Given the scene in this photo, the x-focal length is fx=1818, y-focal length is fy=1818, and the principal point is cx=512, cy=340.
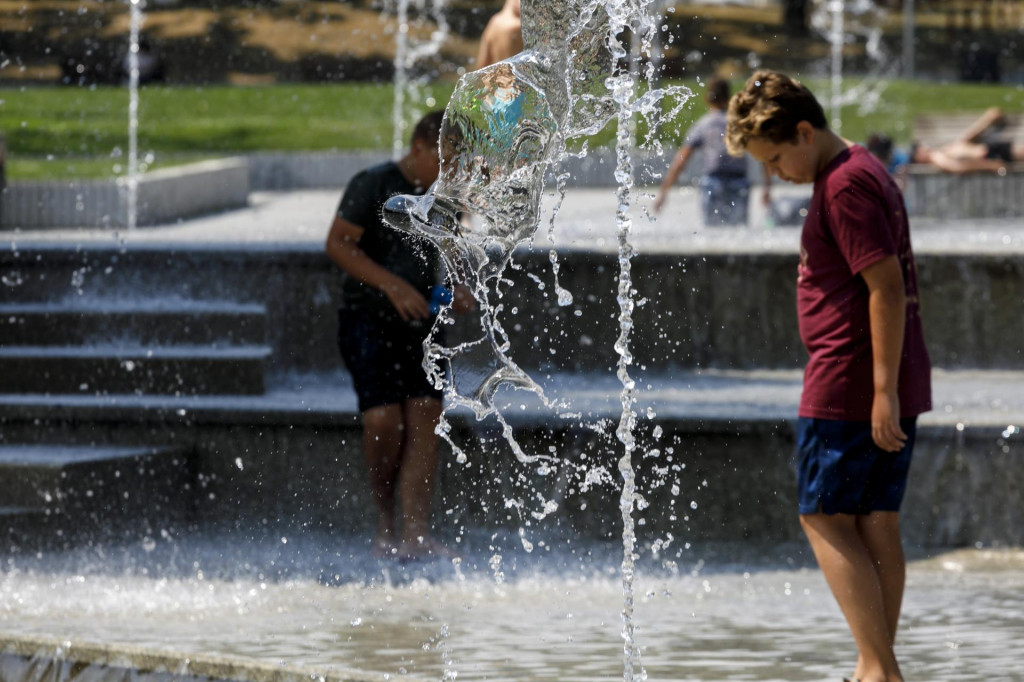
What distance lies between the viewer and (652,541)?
20.1ft

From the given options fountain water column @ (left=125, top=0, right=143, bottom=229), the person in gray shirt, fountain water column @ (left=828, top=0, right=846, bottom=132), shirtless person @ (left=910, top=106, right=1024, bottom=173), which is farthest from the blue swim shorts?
fountain water column @ (left=828, top=0, right=846, bottom=132)

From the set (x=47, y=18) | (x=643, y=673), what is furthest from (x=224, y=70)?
(x=643, y=673)

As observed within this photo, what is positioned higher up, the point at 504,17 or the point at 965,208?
the point at 504,17

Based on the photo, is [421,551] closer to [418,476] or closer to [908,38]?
[418,476]

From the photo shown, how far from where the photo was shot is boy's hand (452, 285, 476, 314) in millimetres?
5891

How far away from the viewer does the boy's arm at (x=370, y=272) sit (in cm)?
571

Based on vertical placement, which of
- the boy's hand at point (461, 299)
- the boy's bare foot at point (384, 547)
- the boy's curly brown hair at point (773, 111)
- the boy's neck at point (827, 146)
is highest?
the boy's curly brown hair at point (773, 111)

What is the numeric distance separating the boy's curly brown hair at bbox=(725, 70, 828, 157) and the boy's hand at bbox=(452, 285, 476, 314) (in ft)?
5.71

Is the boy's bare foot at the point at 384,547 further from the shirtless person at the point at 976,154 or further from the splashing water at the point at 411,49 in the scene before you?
the splashing water at the point at 411,49

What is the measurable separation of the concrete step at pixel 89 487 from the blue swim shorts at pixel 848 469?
114 inches

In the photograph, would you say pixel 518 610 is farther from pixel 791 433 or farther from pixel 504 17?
pixel 504 17

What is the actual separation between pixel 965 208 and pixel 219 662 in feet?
29.0

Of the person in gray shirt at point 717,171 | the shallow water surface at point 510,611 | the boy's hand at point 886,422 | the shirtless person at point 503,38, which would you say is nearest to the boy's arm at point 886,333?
the boy's hand at point 886,422

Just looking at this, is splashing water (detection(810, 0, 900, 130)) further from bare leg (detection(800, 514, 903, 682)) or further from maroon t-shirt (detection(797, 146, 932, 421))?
bare leg (detection(800, 514, 903, 682))
